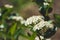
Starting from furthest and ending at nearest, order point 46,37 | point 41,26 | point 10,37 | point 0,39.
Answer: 1. point 0,39
2. point 10,37
3. point 46,37
4. point 41,26

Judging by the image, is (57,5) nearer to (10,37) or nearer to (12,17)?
(12,17)

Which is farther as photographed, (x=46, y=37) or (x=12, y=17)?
(x=12, y=17)

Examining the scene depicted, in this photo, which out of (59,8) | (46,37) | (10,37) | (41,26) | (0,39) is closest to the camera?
(41,26)

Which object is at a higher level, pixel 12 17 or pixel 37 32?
pixel 37 32

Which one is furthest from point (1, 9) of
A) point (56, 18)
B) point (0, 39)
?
point (56, 18)

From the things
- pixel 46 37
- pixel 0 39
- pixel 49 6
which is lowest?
pixel 0 39

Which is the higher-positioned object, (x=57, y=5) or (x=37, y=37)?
(x=37, y=37)

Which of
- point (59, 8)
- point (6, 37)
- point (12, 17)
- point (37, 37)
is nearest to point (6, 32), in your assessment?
point (6, 37)

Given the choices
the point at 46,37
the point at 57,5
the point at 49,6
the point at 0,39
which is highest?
the point at 49,6

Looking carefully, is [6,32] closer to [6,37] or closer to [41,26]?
[6,37]
